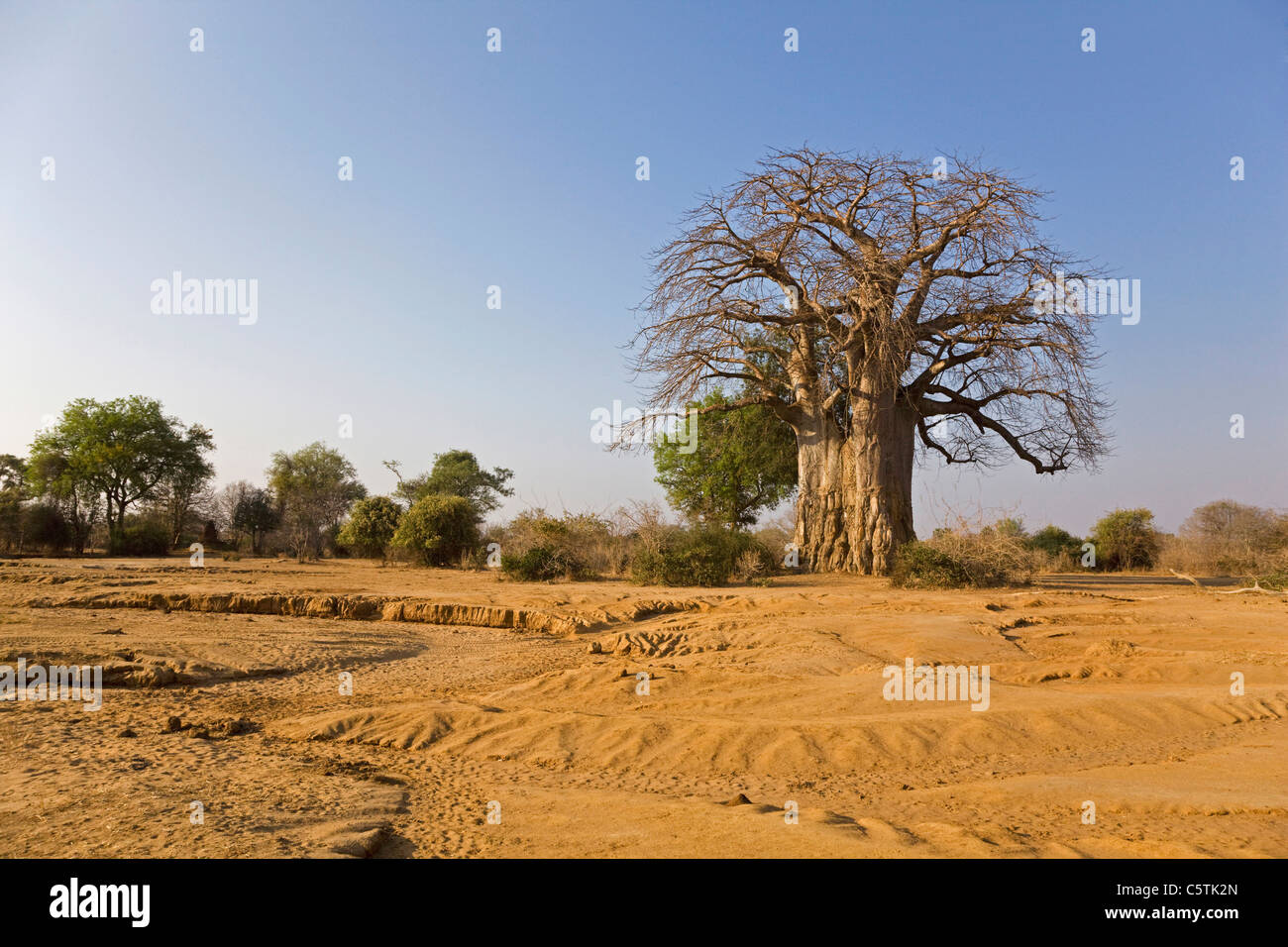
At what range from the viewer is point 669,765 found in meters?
4.54

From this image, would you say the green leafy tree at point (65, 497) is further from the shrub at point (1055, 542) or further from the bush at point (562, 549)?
the shrub at point (1055, 542)

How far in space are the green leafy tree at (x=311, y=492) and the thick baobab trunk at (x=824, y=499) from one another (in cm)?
1538

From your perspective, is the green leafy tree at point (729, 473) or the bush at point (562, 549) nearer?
the bush at point (562, 549)

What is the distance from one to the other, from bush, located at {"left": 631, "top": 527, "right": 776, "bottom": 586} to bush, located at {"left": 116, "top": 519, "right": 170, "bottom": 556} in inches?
740

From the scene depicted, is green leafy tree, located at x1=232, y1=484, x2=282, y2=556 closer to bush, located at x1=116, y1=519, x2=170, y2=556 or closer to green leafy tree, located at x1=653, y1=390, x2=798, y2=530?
bush, located at x1=116, y1=519, x2=170, y2=556

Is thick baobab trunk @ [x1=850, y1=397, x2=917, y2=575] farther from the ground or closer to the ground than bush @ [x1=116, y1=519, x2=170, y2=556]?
farther from the ground

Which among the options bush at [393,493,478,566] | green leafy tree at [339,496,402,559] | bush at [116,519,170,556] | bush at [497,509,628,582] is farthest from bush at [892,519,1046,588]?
bush at [116,519,170,556]

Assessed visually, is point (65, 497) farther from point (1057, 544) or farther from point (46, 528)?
point (1057, 544)

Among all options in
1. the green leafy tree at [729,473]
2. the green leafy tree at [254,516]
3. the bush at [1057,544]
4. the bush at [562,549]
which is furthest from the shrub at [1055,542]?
the green leafy tree at [254,516]

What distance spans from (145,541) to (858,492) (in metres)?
23.1

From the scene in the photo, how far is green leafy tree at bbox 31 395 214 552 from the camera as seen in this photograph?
26875mm

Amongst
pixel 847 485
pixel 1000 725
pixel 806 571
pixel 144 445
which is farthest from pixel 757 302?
pixel 144 445

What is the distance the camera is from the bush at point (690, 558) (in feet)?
46.9
